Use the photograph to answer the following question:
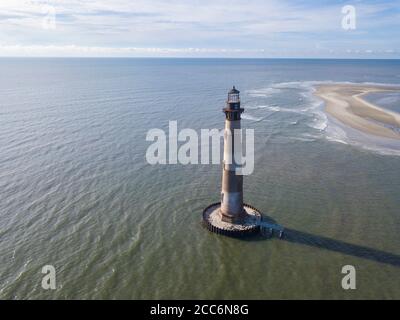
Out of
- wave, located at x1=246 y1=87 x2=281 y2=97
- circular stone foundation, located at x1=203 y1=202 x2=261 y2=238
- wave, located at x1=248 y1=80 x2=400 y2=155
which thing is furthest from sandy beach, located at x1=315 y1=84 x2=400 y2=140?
circular stone foundation, located at x1=203 y1=202 x2=261 y2=238

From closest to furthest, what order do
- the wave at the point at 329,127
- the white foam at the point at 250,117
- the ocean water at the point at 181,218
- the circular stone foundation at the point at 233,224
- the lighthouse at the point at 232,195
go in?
the ocean water at the point at 181,218, the lighthouse at the point at 232,195, the circular stone foundation at the point at 233,224, the wave at the point at 329,127, the white foam at the point at 250,117

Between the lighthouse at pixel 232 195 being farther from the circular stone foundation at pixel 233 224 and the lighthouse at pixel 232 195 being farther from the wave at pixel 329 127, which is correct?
the wave at pixel 329 127

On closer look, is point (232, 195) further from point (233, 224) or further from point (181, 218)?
point (181, 218)

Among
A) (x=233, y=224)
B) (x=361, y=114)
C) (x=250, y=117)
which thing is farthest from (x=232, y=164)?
(x=361, y=114)

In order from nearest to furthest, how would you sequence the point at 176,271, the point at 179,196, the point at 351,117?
1. the point at 176,271
2. the point at 179,196
3. the point at 351,117

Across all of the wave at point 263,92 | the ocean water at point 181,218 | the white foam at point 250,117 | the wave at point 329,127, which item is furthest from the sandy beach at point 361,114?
the white foam at point 250,117
